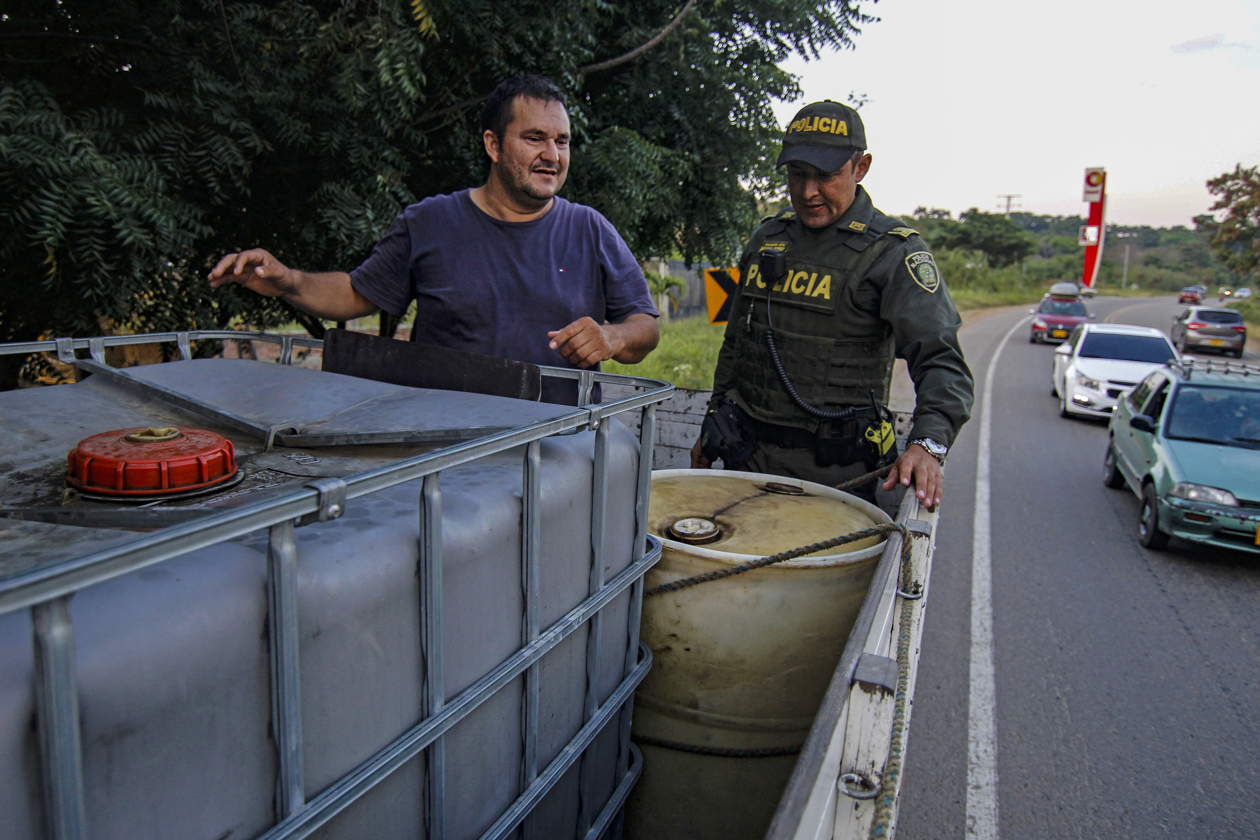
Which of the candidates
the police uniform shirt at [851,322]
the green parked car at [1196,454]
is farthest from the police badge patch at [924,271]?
the green parked car at [1196,454]

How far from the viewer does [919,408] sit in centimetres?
274

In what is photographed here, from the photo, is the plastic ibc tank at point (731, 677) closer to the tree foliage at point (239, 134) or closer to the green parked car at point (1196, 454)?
the tree foliage at point (239, 134)

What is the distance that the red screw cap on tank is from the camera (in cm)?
120

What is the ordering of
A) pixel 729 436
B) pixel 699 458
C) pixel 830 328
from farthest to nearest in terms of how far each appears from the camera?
1. pixel 699 458
2. pixel 729 436
3. pixel 830 328

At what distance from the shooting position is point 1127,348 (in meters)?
13.0

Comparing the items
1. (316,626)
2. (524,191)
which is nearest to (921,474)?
(524,191)

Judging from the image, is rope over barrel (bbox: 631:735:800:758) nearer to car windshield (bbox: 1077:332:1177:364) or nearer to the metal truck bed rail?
the metal truck bed rail

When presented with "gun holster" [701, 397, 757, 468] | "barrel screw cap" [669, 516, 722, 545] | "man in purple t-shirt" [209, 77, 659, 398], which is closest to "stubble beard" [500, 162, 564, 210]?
"man in purple t-shirt" [209, 77, 659, 398]

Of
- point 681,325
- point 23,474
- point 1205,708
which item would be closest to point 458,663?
point 23,474

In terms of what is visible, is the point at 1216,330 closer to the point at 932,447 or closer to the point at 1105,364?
the point at 1105,364

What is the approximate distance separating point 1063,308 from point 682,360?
1639cm

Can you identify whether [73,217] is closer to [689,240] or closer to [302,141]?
[302,141]

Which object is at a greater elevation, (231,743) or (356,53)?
(356,53)

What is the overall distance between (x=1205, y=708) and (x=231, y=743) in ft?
16.6
